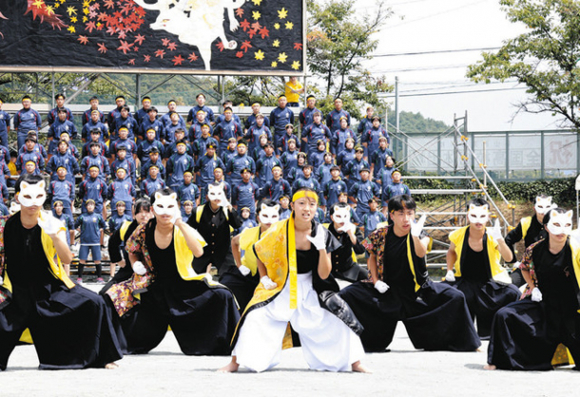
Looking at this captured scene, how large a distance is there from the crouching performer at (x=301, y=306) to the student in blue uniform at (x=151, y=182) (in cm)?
886

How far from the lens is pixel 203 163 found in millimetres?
15312

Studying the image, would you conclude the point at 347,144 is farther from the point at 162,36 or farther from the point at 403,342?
the point at 403,342

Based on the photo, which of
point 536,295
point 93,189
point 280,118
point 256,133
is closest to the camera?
point 536,295

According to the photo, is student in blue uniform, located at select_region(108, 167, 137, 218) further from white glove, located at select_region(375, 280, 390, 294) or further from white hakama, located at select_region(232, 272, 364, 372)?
white hakama, located at select_region(232, 272, 364, 372)

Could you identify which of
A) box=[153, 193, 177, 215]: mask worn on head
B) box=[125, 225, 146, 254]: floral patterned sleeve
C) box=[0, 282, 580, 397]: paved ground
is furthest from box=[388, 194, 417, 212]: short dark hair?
box=[125, 225, 146, 254]: floral patterned sleeve

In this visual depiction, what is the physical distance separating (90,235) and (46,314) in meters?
8.72

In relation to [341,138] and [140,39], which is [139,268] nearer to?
[341,138]

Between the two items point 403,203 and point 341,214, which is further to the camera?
point 341,214

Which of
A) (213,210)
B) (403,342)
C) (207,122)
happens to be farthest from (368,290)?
(207,122)

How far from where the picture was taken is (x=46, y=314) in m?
6.04

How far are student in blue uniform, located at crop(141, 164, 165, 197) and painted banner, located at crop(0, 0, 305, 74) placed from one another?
342cm

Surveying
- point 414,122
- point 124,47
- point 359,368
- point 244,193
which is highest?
point 124,47

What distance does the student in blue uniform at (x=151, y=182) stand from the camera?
48.3 feet

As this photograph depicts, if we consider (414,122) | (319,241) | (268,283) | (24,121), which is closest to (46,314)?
(268,283)
